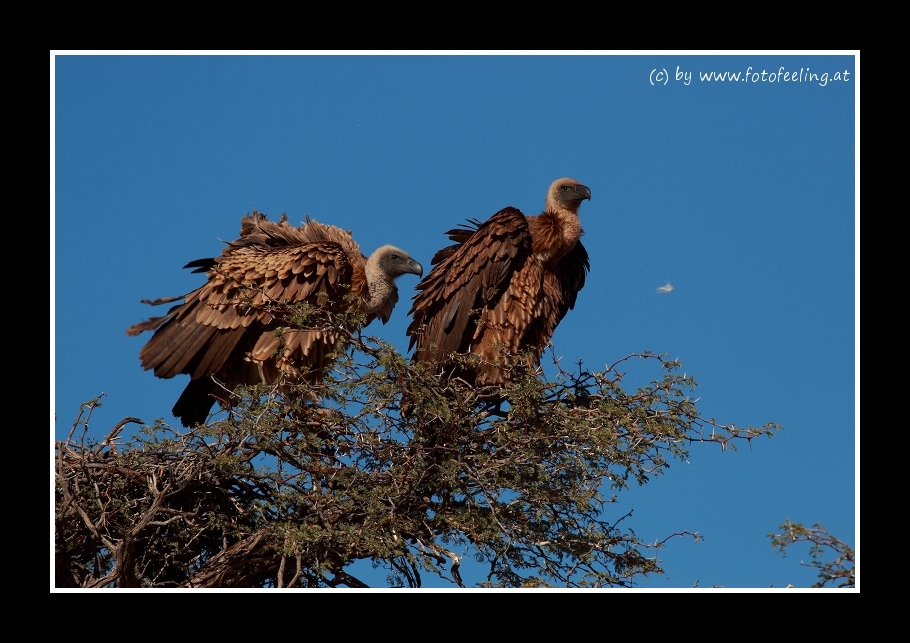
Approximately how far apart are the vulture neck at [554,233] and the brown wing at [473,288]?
0.34 feet

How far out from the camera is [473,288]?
8.09 metres

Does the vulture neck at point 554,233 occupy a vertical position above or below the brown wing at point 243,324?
above

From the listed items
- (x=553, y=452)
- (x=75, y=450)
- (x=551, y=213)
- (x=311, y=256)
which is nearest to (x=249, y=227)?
(x=311, y=256)

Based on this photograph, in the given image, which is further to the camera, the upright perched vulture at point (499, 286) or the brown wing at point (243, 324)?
the brown wing at point (243, 324)

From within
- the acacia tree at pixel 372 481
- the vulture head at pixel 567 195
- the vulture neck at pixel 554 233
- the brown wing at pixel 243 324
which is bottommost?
the acacia tree at pixel 372 481

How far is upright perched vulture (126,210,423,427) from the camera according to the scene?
27.6 ft

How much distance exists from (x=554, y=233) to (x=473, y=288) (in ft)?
2.81

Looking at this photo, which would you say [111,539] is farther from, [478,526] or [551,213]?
[551,213]

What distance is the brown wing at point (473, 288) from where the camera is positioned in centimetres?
805

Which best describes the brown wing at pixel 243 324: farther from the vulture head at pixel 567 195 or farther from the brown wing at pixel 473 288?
the vulture head at pixel 567 195

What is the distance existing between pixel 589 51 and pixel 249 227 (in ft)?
12.7

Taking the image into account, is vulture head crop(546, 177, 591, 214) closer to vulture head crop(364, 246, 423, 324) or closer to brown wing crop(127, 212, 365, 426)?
vulture head crop(364, 246, 423, 324)

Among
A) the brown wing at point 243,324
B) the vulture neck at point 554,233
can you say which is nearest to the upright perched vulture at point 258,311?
the brown wing at point 243,324

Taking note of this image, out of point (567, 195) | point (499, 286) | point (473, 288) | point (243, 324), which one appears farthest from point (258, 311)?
point (567, 195)
